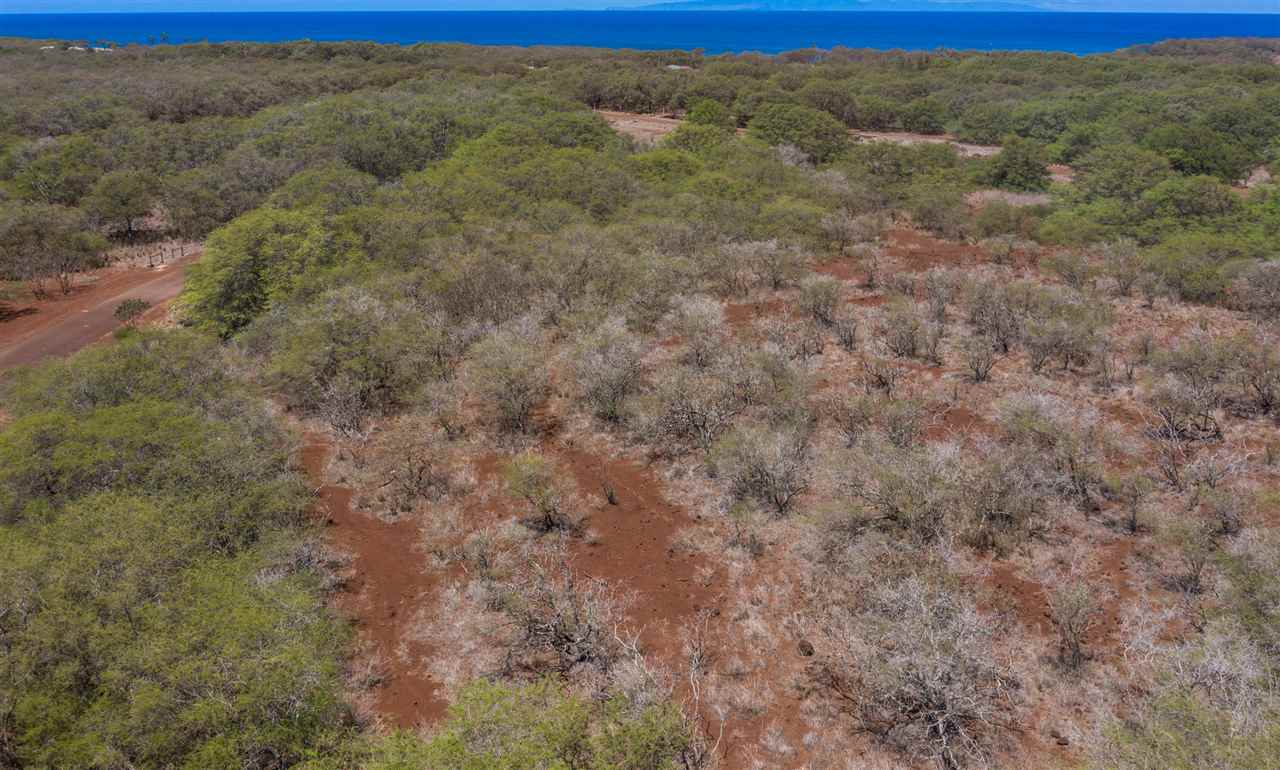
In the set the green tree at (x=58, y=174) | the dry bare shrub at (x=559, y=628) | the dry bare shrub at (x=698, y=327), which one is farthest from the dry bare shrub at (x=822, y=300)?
the green tree at (x=58, y=174)

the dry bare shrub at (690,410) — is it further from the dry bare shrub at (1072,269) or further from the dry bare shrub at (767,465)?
the dry bare shrub at (1072,269)

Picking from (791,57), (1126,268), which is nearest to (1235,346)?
(1126,268)

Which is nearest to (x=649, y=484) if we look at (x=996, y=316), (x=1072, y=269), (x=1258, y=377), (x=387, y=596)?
(x=387, y=596)

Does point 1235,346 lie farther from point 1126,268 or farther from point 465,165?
point 465,165

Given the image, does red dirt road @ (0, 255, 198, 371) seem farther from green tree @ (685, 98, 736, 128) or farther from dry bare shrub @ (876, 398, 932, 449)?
green tree @ (685, 98, 736, 128)

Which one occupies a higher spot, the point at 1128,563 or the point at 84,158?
the point at 84,158

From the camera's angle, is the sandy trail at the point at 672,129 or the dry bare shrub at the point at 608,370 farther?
the sandy trail at the point at 672,129
